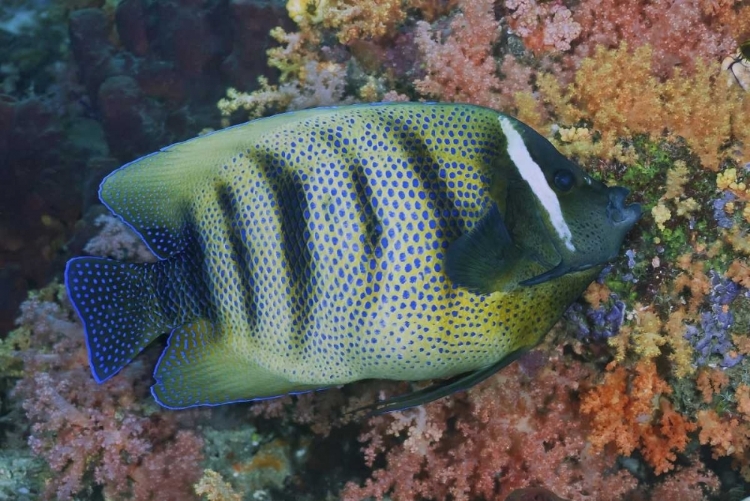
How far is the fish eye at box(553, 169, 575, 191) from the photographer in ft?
5.69

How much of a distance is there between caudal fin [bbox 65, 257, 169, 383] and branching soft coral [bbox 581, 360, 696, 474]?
1.92m

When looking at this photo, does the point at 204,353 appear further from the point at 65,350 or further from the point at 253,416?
the point at 65,350

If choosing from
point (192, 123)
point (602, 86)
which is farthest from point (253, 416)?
point (602, 86)

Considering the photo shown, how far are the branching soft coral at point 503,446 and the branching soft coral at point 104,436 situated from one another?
904 mm

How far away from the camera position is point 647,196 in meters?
2.46

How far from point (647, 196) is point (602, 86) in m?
0.54

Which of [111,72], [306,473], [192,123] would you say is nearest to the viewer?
[306,473]

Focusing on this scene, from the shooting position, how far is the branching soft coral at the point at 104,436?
2842mm

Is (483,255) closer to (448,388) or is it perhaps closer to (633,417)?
(448,388)

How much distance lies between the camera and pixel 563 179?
5.69 ft

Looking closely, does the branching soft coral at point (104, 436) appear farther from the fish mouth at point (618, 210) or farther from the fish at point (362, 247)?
the fish mouth at point (618, 210)

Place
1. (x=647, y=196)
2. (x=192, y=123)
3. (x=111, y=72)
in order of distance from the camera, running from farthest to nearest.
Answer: (x=111, y=72)
(x=192, y=123)
(x=647, y=196)

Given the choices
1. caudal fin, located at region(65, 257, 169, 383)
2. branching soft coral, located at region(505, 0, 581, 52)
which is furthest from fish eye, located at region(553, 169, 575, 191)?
caudal fin, located at region(65, 257, 169, 383)

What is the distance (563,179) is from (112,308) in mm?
1661
